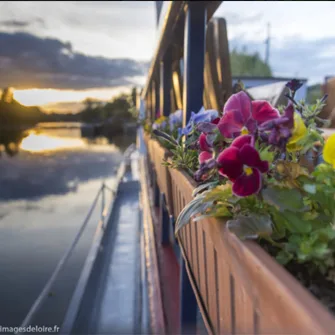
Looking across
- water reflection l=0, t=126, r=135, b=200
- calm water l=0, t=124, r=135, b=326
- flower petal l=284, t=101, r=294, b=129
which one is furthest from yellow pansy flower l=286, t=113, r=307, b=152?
water reflection l=0, t=126, r=135, b=200

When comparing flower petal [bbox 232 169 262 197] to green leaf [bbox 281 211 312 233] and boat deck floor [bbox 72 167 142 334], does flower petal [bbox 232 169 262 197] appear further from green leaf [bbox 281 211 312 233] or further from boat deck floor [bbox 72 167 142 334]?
boat deck floor [bbox 72 167 142 334]

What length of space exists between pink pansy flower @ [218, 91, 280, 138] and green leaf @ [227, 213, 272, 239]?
153 millimetres

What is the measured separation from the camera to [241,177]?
1.88 feet

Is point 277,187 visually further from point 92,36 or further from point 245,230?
point 92,36

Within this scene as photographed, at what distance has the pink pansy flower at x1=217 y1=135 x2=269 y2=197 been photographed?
56 cm

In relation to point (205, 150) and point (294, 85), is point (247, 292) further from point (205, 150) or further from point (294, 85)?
point (294, 85)

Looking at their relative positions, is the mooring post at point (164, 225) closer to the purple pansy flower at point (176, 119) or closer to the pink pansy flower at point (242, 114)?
the purple pansy flower at point (176, 119)

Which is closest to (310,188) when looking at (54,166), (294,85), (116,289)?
(294,85)

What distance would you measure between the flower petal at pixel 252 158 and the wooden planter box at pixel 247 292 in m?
0.11

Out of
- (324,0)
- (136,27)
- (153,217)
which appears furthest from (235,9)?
(153,217)

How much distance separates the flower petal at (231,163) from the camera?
568mm

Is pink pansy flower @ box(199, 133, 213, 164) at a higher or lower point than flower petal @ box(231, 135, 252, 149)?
lower

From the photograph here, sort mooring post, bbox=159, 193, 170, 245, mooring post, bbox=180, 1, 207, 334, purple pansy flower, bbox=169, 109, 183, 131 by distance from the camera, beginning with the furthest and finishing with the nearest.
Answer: mooring post, bbox=159, 193, 170, 245
purple pansy flower, bbox=169, 109, 183, 131
mooring post, bbox=180, 1, 207, 334

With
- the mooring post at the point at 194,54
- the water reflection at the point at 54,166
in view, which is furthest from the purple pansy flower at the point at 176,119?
the water reflection at the point at 54,166
